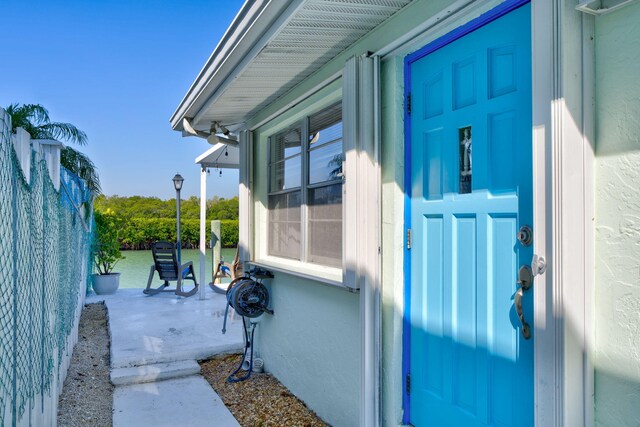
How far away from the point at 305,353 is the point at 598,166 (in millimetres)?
2576

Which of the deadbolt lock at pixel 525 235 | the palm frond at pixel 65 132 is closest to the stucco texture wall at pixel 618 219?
the deadbolt lock at pixel 525 235

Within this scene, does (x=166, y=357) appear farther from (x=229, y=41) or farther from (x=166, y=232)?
(x=166, y=232)

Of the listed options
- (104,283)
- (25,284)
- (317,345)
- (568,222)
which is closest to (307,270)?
(317,345)

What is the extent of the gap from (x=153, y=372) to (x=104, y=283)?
5319 mm

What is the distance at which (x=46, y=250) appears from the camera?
2725 millimetres

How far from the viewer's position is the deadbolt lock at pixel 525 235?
63.0 inches

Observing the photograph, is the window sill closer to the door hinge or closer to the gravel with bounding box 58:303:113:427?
the door hinge

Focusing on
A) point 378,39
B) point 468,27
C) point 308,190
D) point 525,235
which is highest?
point 378,39

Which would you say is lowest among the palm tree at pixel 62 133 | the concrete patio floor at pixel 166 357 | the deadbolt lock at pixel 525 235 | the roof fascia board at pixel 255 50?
the concrete patio floor at pixel 166 357

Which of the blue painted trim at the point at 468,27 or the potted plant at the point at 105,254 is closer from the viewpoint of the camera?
the blue painted trim at the point at 468,27

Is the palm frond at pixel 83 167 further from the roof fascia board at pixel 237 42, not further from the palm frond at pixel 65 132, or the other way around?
the roof fascia board at pixel 237 42

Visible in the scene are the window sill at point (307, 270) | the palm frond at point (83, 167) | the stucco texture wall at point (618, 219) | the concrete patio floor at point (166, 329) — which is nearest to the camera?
the stucco texture wall at point (618, 219)

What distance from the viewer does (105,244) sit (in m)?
8.76

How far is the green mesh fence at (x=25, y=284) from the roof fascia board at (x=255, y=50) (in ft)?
4.28
